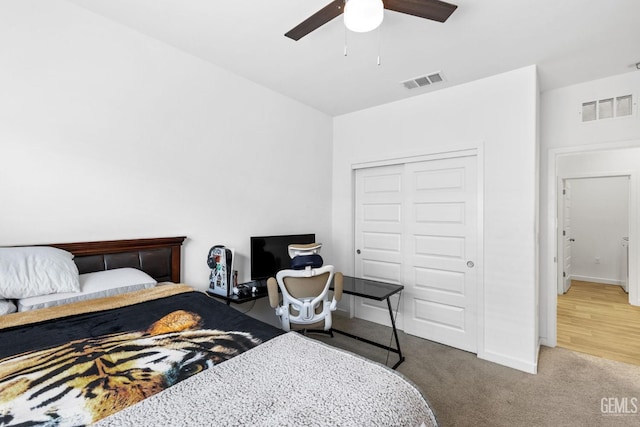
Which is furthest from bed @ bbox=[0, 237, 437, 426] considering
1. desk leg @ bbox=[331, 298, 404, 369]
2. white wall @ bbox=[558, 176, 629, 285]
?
white wall @ bbox=[558, 176, 629, 285]

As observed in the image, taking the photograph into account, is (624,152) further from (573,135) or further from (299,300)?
(299,300)

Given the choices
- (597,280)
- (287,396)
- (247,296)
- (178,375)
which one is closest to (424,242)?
(247,296)

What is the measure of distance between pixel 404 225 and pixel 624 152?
4.03 meters

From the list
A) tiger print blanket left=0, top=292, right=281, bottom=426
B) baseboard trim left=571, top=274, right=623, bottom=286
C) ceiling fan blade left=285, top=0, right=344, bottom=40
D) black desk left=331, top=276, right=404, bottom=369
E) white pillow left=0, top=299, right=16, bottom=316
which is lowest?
baseboard trim left=571, top=274, right=623, bottom=286

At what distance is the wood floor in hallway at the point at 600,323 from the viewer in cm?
307

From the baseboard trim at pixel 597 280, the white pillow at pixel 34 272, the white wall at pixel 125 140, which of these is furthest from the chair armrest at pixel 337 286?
the baseboard trim at pixel 597 280

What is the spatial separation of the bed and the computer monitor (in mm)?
1430

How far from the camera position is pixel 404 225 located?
362 centimetres

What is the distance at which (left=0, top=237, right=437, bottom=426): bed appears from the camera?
0.85m

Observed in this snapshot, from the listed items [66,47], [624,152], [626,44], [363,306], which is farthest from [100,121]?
[624,152]

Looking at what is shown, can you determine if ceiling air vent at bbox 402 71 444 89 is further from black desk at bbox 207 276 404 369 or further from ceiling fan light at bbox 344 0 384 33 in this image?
black desk at bbox 207 276 404 369

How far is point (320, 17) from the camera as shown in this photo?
5.85ft

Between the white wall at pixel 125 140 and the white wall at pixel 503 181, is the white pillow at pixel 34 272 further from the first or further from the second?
the white wall at pixel 503 181

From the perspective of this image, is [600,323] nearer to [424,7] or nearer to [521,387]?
[521,387]
